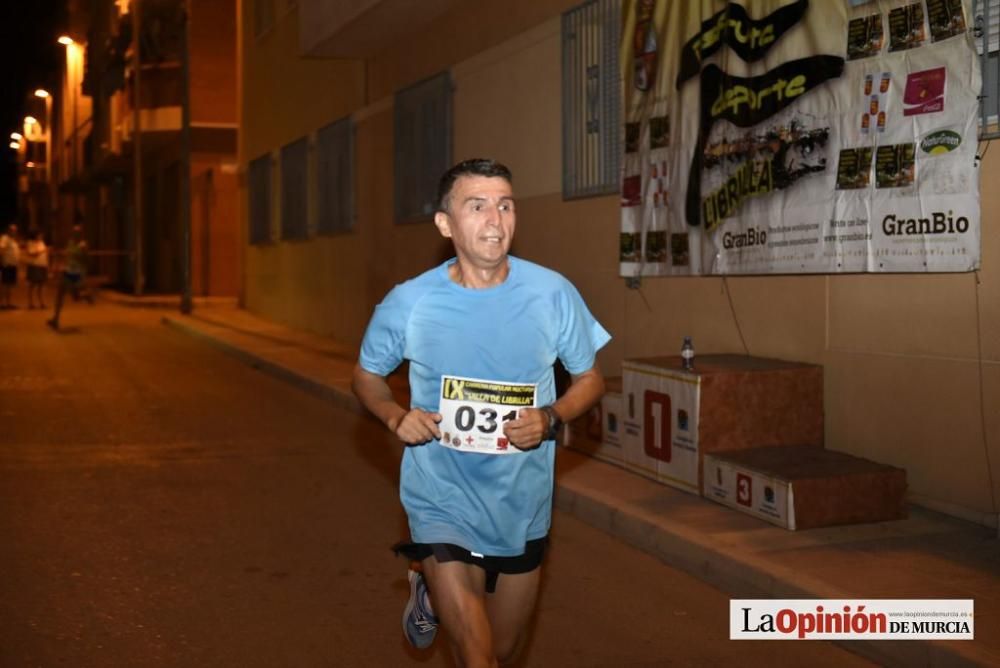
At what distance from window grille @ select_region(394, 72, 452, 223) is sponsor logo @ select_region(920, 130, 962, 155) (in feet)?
30.9

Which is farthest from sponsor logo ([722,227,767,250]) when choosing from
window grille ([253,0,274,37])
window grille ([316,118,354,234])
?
window grille ([253,0,274,37])

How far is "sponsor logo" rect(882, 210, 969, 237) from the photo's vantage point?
7270 millimetres

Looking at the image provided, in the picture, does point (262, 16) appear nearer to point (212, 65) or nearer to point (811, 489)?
point (212, 65)

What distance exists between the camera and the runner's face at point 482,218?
4004mm

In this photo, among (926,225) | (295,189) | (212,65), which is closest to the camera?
(926,225)

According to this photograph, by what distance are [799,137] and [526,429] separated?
538cm

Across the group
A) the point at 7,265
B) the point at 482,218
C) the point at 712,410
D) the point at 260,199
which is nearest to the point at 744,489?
the point at 712,410

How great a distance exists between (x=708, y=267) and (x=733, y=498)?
2.73 m

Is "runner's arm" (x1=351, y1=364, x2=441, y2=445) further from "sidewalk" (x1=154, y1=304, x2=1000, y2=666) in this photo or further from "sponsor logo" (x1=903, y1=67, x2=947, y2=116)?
"sponsor logo" (x1=903, y1=67, x2=947, y2=116)

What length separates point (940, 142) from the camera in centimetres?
735

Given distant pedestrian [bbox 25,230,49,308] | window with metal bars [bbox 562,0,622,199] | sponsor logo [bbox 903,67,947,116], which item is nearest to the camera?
sponsor logo [bbox 903,67,947,116]

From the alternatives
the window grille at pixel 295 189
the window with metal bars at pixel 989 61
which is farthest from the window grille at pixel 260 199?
the window with metal bars at pixel 989 61

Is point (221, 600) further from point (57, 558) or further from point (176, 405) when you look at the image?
point (176, 405)

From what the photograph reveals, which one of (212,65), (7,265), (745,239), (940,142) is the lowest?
(745,239)
